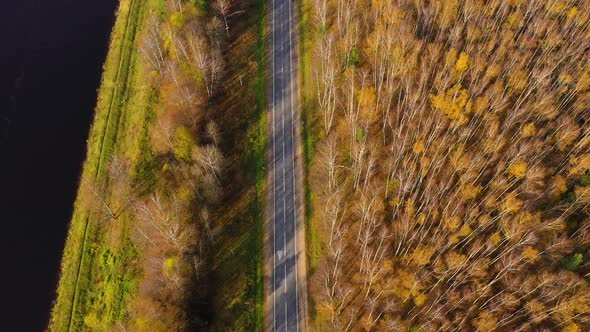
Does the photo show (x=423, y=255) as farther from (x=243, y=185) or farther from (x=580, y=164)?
(x=243, y=185)

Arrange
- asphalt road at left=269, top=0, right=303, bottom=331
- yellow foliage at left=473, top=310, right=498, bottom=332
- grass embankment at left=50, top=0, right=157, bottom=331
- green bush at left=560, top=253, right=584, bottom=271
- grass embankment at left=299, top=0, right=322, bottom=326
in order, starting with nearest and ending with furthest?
yellow foliage at left=473, top=310, right=498, bottom=332 < green bush at left=560, top=253, right=584, bottom=271 < grass embankment at left=50, top=0, right=157, bottom=331 < asphalt road at left=269, top=0, right=303, bottom=331 < grass embankment at left=299, top=0, right=322, bottom=326

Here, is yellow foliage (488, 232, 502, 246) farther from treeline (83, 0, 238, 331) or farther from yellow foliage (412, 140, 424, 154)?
treeline (83, 0, 238, 331)

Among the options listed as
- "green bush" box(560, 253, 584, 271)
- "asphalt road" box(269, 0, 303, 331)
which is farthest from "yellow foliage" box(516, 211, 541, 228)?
"asphalt road" box(269, 0, 303, 331)

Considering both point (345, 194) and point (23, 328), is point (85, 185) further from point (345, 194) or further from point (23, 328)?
point (345, 194)

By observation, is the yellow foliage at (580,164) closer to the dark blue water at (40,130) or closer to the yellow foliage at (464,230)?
the yellow foliage at (464,230)

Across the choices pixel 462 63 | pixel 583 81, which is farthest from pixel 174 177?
pixel 583 81

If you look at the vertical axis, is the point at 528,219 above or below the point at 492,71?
below
